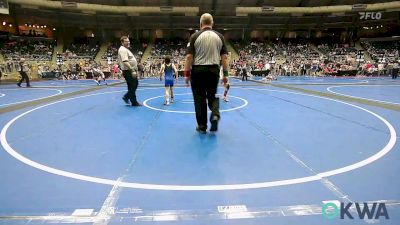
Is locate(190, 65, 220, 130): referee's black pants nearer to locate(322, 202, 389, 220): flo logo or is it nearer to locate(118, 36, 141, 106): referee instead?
locate(322, 202, 389, 220): flo logo

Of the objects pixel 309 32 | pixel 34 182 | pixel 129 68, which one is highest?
pixel 309 32

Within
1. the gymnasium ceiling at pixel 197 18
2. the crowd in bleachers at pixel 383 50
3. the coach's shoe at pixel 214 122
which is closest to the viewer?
the coach's shoe at pixel 214 122

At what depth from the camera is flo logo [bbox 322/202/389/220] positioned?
2666 millimetres

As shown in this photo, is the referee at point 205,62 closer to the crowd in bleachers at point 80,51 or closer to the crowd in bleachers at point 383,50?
the crowd in bleachers at point 80,51

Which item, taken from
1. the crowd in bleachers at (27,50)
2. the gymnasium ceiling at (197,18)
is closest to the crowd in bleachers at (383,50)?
the gymnasium ceiling at (197,18)

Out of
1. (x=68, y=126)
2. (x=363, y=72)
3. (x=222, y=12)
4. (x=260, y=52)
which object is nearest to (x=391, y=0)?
(x=363, y=72)

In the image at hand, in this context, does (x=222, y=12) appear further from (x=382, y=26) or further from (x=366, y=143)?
(x=366, y=143)

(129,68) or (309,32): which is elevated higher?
(309,32)

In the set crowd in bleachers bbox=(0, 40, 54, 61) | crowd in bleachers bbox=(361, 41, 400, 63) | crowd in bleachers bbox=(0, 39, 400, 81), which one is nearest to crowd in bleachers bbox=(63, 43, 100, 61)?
crowd in bleachers bbox=(0, 39, 400, 81)

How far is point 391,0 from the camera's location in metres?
35.6

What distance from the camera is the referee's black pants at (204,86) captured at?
5430 mm

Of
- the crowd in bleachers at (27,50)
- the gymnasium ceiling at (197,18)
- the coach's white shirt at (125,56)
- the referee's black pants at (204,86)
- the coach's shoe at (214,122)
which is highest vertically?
the gymnasium ceiling at (197,18)

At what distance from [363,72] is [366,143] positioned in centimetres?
3042

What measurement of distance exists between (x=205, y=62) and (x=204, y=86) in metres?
0.47
